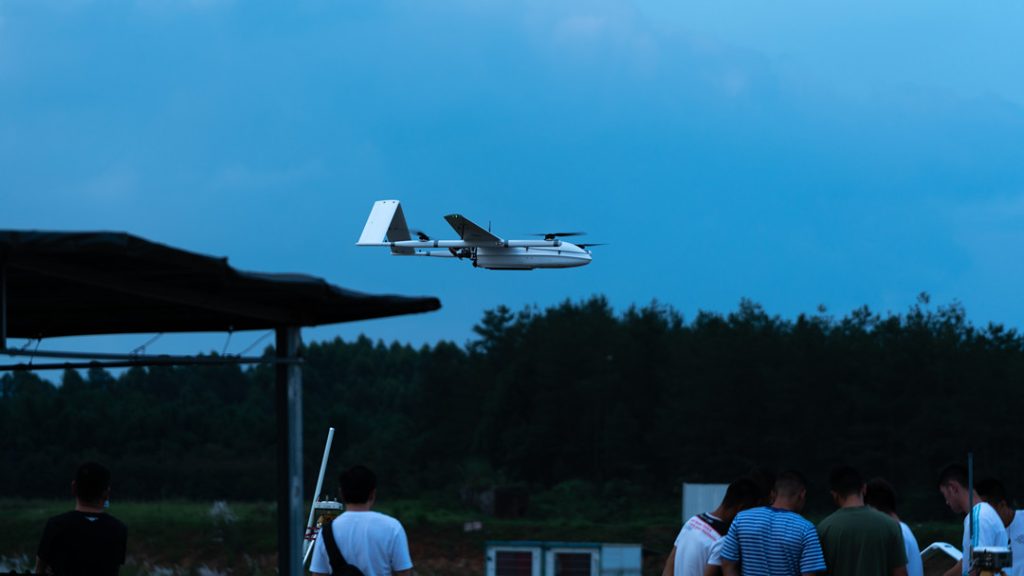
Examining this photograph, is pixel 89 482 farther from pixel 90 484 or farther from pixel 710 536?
pixel 710 536

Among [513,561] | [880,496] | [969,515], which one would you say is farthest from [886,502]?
[513,561]

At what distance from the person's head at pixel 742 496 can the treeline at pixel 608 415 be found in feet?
181

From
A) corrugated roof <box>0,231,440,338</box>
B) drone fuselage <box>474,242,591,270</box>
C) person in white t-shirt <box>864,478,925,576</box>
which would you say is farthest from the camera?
drone fuselage <box>474,242,591,270</box>

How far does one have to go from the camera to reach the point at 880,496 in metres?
8.71

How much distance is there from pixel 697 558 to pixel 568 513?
188 ft

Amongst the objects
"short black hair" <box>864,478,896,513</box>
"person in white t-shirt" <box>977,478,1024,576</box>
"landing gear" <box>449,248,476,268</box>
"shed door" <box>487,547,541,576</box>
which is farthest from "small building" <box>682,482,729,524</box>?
"landing gear" <box>449,248,476,268</box>

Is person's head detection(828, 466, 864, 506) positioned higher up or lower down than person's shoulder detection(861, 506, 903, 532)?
higher up

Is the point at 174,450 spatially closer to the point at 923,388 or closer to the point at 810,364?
the point at 810,364

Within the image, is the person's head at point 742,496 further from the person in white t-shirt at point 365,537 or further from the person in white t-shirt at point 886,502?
the person in white t-shirt at point 365,537

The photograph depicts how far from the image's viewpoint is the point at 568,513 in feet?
213

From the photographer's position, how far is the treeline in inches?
2581

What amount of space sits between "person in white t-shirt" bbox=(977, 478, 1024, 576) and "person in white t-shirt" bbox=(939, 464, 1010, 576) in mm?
59

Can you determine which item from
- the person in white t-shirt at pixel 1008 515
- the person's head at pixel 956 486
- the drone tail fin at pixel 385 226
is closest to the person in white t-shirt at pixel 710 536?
the person's head at pixel 956 486

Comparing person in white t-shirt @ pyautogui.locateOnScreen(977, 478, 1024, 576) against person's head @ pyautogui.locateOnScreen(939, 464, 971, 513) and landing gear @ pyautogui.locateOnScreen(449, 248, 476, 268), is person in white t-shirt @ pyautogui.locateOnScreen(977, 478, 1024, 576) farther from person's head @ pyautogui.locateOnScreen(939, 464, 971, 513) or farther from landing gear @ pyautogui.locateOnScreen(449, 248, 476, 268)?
landing gear @ pyautogui.locateOnScreen(449, 248, 476, 268)
